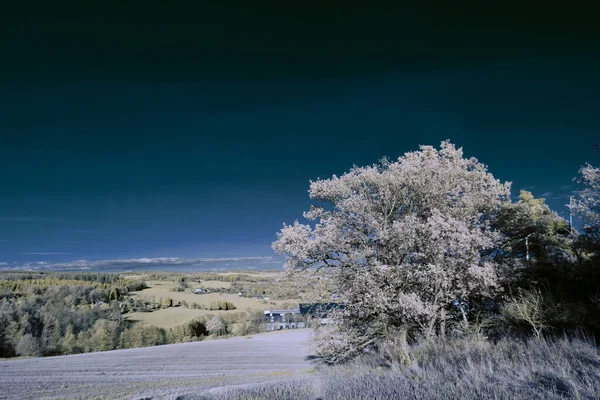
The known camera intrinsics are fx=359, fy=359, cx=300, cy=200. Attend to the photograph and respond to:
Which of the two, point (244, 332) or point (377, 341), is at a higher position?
point (377, 341)

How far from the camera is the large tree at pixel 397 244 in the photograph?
12.9 metres

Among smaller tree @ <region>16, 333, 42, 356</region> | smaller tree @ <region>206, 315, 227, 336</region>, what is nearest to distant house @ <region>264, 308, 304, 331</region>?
smaller tree @ <region>206, 315, 227, 336</region>

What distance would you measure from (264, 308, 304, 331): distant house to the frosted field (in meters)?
15.9

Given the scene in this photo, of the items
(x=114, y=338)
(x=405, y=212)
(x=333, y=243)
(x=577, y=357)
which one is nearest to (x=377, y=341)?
(x=333, y=243)

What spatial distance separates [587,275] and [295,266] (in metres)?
12.4

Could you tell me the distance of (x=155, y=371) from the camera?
25.3 m

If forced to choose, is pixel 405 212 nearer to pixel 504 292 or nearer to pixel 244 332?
pixel 504 292

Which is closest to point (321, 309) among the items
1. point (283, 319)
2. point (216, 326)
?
point (283, 319)

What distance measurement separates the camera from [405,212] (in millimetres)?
15195

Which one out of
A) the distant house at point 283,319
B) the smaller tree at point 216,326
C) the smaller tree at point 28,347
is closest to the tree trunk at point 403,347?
the smaller tree at point 28,347

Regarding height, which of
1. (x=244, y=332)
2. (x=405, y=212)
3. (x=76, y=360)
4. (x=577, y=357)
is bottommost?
(x=244, y=332)

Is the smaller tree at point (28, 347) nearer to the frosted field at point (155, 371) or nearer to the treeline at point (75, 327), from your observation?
the treeline at point (75, 327)

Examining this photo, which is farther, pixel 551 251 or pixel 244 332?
pixel 244 332

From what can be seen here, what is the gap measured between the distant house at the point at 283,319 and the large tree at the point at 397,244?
1601 inches
